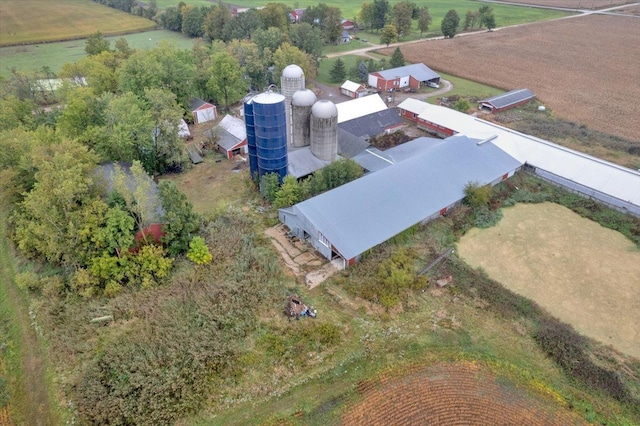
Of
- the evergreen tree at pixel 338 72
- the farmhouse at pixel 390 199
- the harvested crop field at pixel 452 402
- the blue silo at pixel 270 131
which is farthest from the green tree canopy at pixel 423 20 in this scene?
the harvested crop field at pixel 452 402

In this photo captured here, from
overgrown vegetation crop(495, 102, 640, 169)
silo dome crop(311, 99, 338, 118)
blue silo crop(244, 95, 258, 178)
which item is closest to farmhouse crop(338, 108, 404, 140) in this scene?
silo dome crop(311, 99, 338, 118)

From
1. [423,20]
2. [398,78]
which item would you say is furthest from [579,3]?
[398,78]

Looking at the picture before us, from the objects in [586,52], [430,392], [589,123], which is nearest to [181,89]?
[430,392]

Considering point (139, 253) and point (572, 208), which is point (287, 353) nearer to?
point (139, 253)

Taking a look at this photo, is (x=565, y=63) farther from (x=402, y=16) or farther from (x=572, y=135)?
(x=572, y=135)

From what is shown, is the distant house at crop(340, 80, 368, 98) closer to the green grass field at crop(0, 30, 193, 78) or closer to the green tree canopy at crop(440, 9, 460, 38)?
the green grass field at crop(0, 30, 193, 78)
